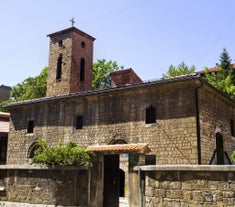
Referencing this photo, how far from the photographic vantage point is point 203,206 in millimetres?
6906

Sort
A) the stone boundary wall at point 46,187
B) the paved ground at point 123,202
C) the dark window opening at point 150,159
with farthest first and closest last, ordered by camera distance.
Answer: the paved ground at point 123,202 → the dark window opening at point 150,159 → the stone boundary wall at point 46,187

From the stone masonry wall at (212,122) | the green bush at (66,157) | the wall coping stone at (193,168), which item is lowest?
the wall coping stone at (193,168)

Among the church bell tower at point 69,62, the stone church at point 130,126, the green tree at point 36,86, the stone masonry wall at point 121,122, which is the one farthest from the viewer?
the green tree at point 36,86

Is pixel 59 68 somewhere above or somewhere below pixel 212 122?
above

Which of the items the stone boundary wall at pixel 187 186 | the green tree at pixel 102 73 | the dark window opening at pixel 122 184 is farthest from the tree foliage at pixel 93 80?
the stone boundary wall at pixel 187 186

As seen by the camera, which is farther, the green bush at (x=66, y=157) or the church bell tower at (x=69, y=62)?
the church bell tower at (x=69, y=62)

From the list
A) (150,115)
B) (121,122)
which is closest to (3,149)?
(121,122)

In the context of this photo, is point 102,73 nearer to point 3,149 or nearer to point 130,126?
point 3,149

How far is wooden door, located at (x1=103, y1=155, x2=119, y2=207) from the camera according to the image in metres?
11.5

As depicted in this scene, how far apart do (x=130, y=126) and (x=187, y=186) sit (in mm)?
7651

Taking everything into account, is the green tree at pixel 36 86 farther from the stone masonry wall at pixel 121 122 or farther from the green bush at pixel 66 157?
the green bush at pixel 66 157

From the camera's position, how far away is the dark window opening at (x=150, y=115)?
47.0ft

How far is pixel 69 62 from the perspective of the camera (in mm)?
22438

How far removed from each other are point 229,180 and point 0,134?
19.0 m
